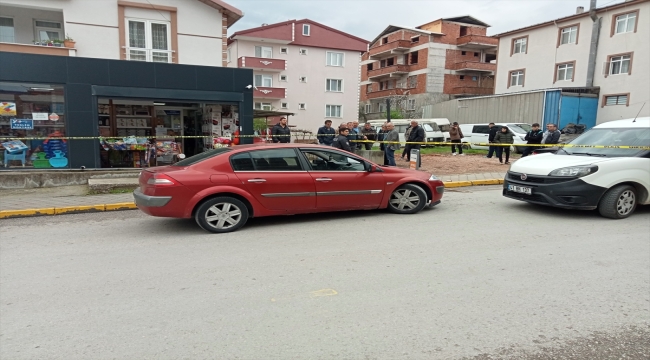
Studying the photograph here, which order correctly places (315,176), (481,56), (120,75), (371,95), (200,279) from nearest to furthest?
(200,279) < (315,176) < (120,75) < (481,56) < (371,95)

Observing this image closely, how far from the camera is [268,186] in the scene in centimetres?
633

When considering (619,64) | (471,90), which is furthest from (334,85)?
(619,64)

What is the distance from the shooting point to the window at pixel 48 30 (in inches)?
588

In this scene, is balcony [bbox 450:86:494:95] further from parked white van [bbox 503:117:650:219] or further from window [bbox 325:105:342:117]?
parked white van [bbox 503:117:650:219]

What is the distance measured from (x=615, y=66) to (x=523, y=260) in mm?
31529

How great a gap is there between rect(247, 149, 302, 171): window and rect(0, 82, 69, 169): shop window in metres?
8.11

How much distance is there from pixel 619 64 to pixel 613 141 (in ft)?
88.8

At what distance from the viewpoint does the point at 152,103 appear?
13.2 metres

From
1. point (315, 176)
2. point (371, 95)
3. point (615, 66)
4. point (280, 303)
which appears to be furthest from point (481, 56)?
point (280, 303)

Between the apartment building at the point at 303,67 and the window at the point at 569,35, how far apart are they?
18354 mm

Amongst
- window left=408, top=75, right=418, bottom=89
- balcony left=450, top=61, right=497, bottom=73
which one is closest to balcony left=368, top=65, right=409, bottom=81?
window left=408, top=75, right=418, bottom=89

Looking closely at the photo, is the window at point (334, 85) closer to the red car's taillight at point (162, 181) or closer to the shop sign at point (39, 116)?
the shop sign at point (39, 116)

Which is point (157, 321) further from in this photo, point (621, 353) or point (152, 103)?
point (152, 103)

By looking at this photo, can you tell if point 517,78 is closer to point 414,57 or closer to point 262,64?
point 414,57
